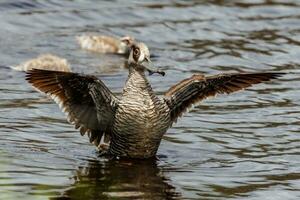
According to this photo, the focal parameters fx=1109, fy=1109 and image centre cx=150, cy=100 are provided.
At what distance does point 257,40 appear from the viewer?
17094 millimetres

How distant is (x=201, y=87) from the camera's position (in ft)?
34.5

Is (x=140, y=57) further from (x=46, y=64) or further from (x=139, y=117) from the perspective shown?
(x=46, y=64)

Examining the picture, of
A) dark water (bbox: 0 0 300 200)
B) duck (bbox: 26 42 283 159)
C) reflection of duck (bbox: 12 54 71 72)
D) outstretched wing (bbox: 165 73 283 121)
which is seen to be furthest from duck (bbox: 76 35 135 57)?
duck (bbox: 26 42 283 159)

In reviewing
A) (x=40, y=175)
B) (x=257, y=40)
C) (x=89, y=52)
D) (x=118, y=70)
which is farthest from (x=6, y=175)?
(x=257, y=40)

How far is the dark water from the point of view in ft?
30.8

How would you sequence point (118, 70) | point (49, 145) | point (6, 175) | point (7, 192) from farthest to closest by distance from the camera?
point (118, 70)
point (49, 145)
point (6, 175)
point (7, 192)

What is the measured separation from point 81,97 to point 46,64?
424cm

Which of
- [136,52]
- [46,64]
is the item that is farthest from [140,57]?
[46,64]

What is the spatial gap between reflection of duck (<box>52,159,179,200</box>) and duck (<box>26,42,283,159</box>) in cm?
20

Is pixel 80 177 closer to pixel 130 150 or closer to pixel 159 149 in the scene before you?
pixel 130 150

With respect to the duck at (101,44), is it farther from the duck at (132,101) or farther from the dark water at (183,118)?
the duck at (132,101)

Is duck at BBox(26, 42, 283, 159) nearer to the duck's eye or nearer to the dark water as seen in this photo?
the duck's eye

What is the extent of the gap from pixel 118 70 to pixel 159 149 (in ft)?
14.8

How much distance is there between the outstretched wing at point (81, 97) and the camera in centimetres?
979
